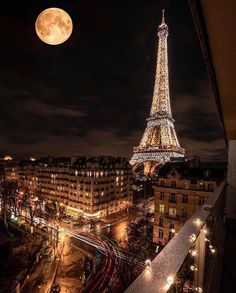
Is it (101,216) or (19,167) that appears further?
(19,167)

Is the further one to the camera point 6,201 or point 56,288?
point 6,201

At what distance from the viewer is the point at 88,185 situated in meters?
40.3

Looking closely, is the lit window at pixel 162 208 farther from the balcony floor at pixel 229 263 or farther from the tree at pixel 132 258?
the balcony floor at pixel 229 263

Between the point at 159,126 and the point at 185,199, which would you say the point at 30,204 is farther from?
the point at 159,126

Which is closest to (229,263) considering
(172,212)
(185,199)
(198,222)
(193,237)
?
(198,222)

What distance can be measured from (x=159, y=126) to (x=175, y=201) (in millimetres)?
53895

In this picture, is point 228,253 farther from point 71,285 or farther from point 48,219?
point 48,219

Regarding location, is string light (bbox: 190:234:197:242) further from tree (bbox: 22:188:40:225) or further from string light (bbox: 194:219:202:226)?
tree (bbox: 22:188:40:225)

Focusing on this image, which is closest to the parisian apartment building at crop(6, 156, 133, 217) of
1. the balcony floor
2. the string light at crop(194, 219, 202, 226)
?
the balcony floor

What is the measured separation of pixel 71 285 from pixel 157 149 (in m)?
54.8

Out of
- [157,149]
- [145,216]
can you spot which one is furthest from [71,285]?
[157,149]

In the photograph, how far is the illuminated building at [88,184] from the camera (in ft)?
133

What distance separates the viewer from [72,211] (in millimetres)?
43594

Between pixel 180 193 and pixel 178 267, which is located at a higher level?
pixel 178 267
